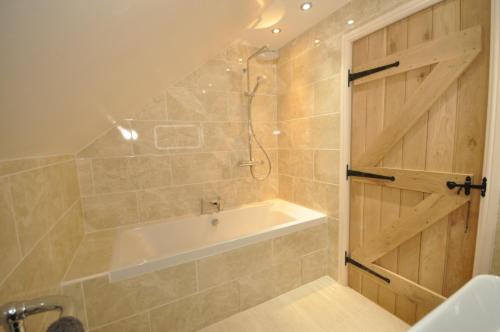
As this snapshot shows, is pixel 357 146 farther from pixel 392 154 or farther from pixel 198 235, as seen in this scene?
pixel 198 235

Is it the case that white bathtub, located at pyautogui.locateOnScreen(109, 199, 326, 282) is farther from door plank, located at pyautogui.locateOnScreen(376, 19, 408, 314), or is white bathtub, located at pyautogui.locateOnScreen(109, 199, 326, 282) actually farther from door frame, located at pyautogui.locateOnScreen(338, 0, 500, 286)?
door plank, located at pyautogui.locateOnScreen(376, 19, 408, 314)

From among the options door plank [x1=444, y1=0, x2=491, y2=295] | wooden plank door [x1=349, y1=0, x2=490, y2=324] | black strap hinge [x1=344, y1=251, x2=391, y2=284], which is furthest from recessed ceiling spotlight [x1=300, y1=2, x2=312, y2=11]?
black strap hinge [x1=344, y1=251, x2=391, y2=284]

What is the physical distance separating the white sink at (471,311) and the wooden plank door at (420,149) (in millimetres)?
618

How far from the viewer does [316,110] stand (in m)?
2.07

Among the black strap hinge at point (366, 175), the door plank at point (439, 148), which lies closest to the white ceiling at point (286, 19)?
the door plank at point (439, 148)

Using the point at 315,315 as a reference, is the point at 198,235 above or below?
above

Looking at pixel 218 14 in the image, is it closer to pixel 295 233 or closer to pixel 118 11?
pixel 118 11

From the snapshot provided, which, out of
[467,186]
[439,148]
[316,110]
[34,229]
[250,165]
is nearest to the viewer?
[34,229]

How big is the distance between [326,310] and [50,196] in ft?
6.69

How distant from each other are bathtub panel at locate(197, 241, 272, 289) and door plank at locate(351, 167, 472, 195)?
103cm

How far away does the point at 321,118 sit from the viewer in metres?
2.03

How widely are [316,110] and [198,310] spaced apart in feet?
6.39

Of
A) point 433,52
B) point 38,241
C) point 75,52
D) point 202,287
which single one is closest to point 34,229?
point 38,241

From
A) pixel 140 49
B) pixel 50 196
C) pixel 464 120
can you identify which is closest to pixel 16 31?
pixel 140 49
